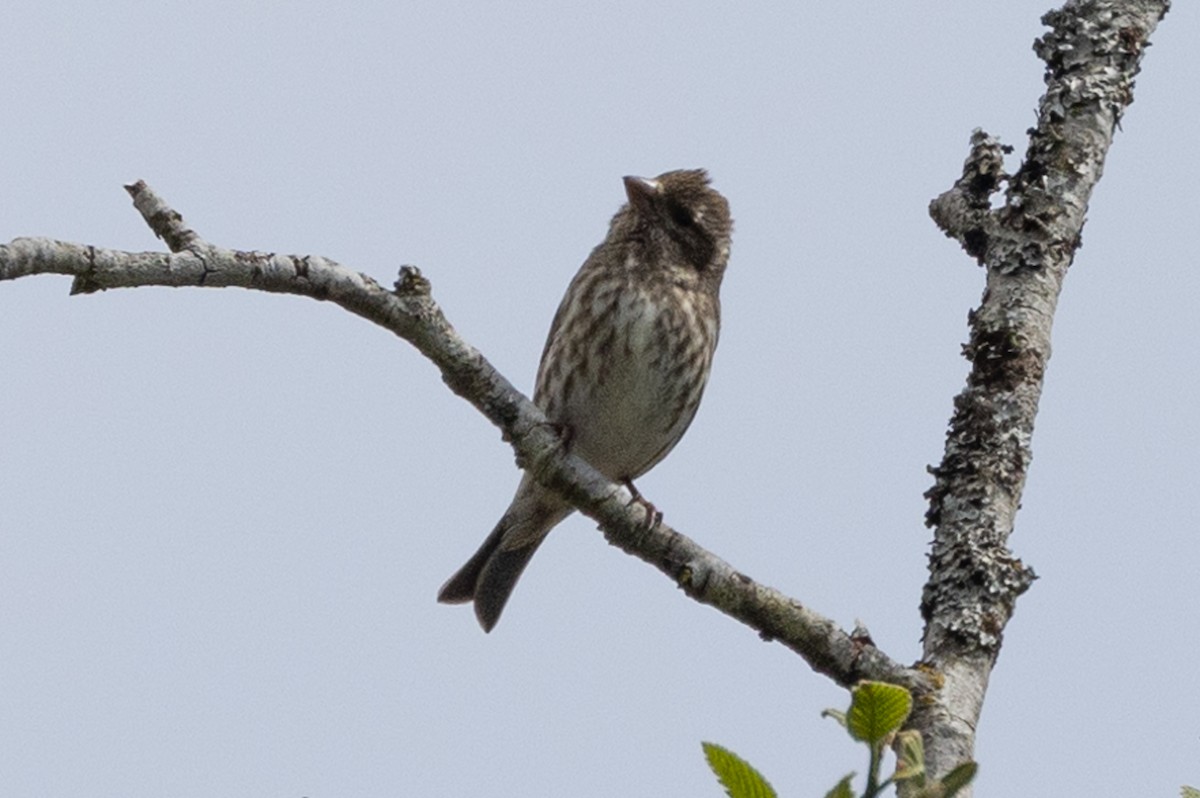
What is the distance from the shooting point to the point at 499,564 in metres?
7.37

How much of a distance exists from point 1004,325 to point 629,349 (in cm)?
205

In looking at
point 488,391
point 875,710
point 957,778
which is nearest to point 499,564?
point 488,391

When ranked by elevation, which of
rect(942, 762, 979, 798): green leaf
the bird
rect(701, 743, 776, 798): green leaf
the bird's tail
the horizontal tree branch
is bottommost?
rect(701, 743, 776, 798): green leaf

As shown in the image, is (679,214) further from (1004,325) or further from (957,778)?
(957,778)

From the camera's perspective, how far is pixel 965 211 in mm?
5160

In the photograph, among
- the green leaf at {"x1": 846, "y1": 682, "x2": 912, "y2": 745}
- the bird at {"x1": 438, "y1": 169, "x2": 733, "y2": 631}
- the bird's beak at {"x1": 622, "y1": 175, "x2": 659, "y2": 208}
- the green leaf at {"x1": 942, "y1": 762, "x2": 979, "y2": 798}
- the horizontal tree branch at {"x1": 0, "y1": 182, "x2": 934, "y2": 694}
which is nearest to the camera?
the green leaf at {"x1": 942, "y1": 762, "x2": 979, "y2": 798}

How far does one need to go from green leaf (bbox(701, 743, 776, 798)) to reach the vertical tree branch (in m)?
1.73

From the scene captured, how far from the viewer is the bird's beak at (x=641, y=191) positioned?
700cm

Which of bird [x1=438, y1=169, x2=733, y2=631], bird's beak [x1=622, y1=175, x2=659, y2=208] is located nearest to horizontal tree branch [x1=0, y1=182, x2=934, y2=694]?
bird [x1=438, y1=169, x2=733, y2=631]

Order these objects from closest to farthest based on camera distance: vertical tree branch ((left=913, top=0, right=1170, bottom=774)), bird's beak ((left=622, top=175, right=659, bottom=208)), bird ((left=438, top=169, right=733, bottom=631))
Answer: vertical tree branch ((left=913, top=0, right=1170, bottom=774)) → bird ((left=438, top=169, right=733, bottom=631)) → bird's beak ((left=622, top=175, right=659, bottom=208))

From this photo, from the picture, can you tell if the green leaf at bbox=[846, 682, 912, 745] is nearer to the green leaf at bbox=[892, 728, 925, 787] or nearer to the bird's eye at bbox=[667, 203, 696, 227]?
the green leaf at bbox=[892, 728, 925, 787]

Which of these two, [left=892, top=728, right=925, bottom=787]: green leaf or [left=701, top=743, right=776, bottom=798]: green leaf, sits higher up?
[left=892, top=728, right=925, bottom=787]: green leaf

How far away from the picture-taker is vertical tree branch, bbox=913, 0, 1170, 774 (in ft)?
14.0

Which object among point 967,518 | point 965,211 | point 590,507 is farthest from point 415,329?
point 965,211
